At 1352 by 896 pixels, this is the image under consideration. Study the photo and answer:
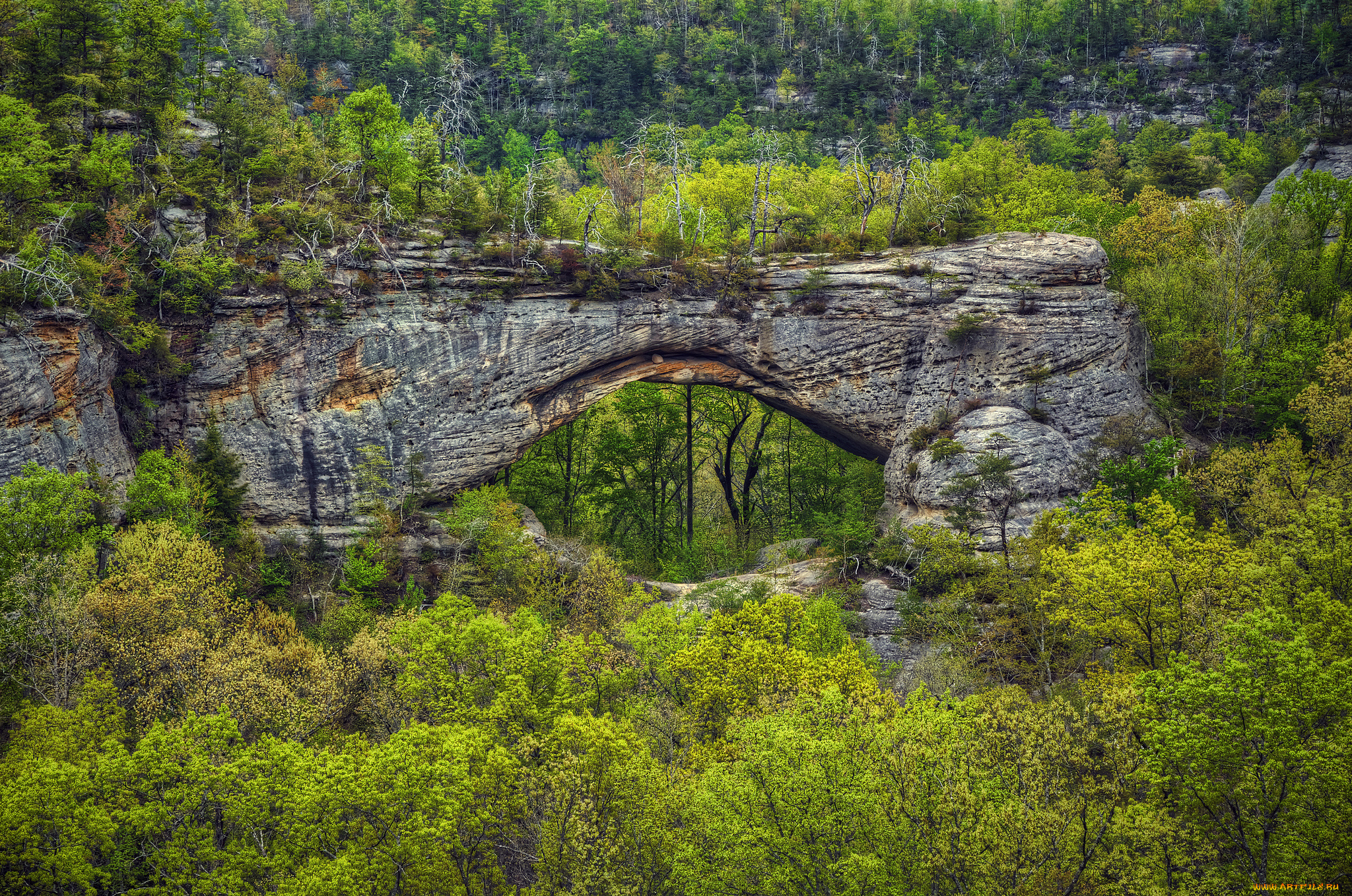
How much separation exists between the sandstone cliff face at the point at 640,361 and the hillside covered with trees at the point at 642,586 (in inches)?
31.6

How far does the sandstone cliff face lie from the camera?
34.9m

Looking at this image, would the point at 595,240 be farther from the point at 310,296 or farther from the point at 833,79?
the point at 833,79

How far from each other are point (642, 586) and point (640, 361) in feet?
29.8

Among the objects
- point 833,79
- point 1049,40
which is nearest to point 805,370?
point 833,79

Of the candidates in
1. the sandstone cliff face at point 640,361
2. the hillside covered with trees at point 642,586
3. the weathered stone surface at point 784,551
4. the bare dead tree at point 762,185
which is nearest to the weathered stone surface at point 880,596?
the hillside covered with trees at point 642,586

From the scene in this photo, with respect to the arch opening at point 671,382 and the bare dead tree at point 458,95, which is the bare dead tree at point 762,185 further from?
the bare dead tree at point 458,95

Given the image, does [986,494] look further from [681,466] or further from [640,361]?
[681,466]

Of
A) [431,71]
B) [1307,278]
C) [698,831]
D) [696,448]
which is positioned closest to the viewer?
[698,831]

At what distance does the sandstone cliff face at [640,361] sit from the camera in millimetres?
34875

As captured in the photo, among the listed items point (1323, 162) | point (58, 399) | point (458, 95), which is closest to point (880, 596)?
point (58, 399)

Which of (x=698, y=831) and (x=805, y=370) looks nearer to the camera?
(x=698, y=831)

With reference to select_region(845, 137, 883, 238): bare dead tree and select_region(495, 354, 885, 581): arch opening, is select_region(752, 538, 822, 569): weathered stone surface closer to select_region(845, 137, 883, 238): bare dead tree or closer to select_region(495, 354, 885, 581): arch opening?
select_region(495, 354, 885, 581): arch opening

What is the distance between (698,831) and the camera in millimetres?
20109

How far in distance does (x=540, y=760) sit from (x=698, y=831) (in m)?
4.20
